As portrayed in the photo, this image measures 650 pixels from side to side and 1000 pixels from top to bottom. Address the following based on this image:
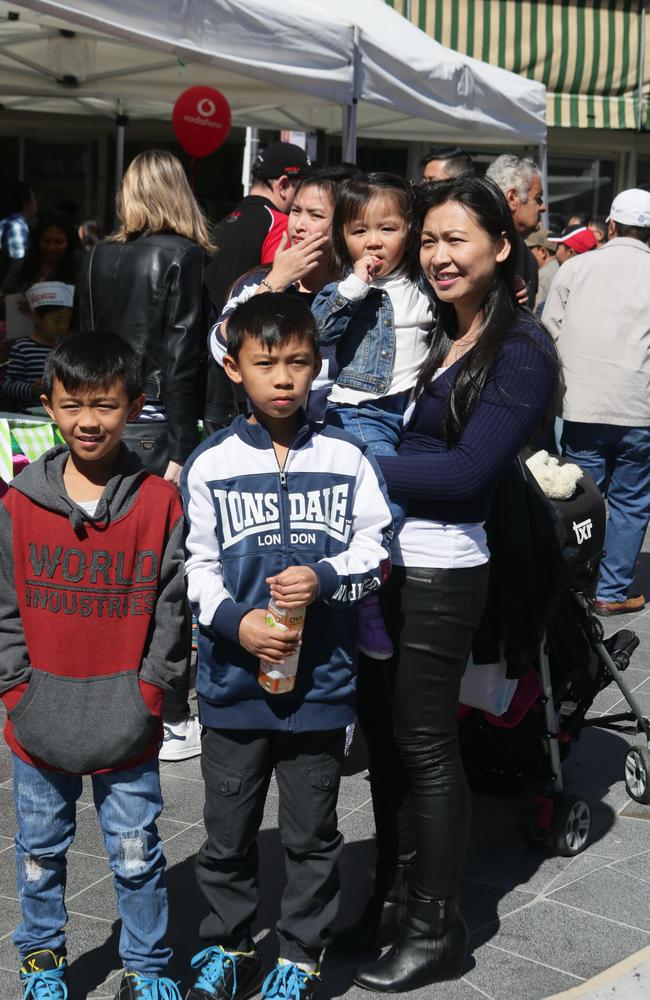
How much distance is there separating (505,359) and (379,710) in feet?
2.94

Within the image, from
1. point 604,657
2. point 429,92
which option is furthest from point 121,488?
point 429,92

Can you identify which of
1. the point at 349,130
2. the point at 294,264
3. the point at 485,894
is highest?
the point at 349,130

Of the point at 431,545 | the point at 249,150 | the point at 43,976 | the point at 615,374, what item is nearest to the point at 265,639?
the point at 431,545

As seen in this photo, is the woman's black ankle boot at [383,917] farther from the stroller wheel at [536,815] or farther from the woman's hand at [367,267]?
the woman's hand at [367,267]

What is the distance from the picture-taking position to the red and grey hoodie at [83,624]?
272 cm

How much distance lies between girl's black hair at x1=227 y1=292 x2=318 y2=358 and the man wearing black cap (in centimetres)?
205

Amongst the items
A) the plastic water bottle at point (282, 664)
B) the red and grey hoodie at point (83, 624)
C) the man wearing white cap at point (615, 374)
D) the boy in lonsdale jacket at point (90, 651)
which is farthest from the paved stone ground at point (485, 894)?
the man wearing white cap at point (615, 374)

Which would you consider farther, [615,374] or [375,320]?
[615,374]

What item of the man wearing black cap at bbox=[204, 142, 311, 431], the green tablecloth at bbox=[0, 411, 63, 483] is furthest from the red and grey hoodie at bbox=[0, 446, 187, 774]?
the man wearing black cap at bbox=[204, 142, 311, 431]

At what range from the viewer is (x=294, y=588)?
2.56 meters

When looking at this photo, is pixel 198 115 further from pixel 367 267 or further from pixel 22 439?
pixel 367 267

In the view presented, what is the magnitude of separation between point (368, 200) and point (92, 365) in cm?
77

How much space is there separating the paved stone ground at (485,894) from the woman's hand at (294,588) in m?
1.06

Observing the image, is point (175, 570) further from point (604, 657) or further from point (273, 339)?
point (604, 657)
